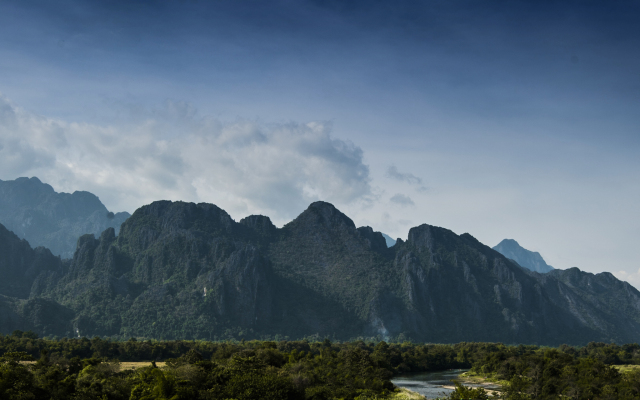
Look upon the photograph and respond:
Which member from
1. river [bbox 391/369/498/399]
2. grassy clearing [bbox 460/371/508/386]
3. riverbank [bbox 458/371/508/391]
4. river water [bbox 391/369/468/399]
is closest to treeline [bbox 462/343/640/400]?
grassy clearing [bbox 460/371/508/386]

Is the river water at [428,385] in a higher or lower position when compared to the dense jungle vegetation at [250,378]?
lower

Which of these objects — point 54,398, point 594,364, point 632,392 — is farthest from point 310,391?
point 594,364

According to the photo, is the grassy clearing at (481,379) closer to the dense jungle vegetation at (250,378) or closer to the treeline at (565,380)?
the dense jungle vegetation at (250,378)

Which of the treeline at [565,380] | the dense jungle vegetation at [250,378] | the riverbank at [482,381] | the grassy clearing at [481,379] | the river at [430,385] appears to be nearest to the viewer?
the dense jungle vegetation at [250,378]

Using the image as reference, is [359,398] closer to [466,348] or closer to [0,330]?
[466,348]

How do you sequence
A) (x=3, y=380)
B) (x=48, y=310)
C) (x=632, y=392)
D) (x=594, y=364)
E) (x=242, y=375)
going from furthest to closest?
(x=48, y=310)
(x=594, y=364)
(x=632, y=392)
(x=242, y=375)
(x=3, y=380)

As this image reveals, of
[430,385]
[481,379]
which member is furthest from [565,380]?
[481,379]

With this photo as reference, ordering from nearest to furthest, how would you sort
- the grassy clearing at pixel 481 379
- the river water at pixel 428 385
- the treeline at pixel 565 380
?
the treeline at pixel 565 380 → the river water at pixel 428 385 → the grassy clearing at pixel 481 379

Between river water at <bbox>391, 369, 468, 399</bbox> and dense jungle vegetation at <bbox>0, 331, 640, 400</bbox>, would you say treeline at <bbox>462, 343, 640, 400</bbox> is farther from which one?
river water at <bbox>391, 369, 468, 399</bbox>

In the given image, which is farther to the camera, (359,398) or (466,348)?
(466,348)

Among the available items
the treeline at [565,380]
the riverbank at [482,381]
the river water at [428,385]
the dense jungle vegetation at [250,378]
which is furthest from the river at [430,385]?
the treeline at [565,380]

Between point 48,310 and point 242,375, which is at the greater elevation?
point 48,310
